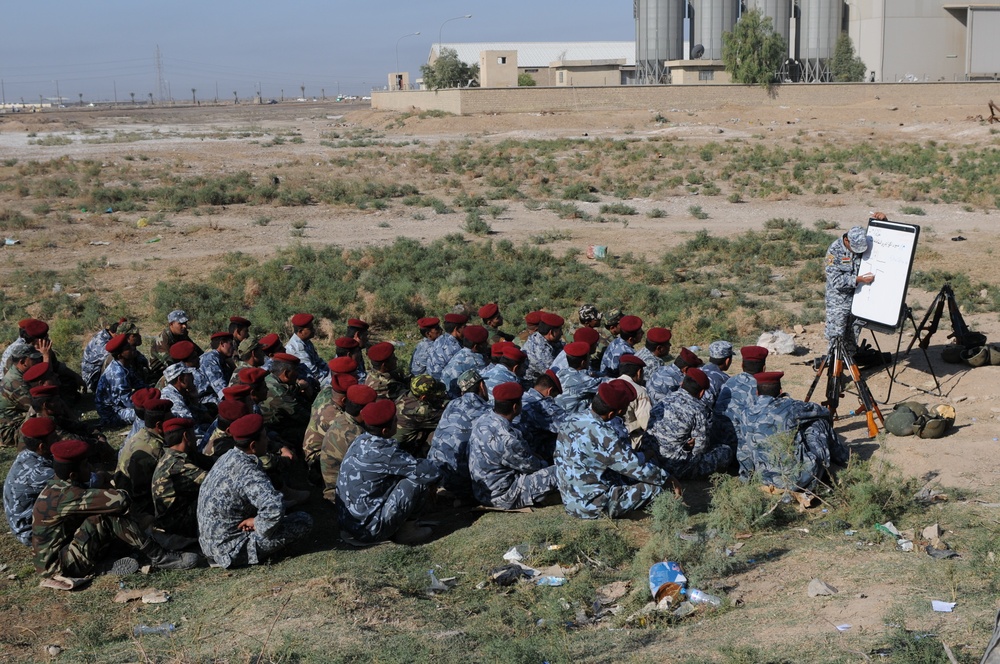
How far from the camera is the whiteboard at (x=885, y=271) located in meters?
9.84

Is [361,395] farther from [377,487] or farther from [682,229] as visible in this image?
[682,229]

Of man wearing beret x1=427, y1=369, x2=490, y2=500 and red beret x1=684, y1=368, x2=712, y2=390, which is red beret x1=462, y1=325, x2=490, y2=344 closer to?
man wearing beret x1=427, y1=369, x2=490, y2=500

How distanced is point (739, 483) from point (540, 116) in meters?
51.6

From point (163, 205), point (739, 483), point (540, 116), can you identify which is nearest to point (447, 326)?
point (739, 483)

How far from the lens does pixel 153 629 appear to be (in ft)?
19.6

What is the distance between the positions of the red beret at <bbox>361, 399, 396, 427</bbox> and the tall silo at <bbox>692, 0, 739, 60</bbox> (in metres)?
71.4

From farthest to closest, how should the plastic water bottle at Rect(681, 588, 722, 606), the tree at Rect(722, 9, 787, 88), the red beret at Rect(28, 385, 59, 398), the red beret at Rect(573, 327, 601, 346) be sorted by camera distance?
the tree at Rect(722, 9, 787, 88)
the red beret at Rect(573, 327, 601, 346)
the red beret at Rect(28, 385, 59, 398)
the plastic water bottle at Rect(681, 588, 722, 606)

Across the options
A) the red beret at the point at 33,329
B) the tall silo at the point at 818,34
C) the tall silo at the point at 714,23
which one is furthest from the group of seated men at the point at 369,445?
the tall silo at the point at 714,23

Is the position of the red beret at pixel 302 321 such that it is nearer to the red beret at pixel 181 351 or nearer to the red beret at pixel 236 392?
the red beret at pixel 181 351

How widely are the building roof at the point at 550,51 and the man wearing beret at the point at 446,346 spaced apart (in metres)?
90.7

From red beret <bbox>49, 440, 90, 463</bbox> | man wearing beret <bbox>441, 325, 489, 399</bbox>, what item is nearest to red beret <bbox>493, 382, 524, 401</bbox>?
man wearing beret <bbox>441, 325, 489, 399</bbox>

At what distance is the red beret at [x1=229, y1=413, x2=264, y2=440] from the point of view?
6.68m

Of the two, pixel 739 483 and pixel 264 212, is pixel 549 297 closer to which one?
pixel 739 483

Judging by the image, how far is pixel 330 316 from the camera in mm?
14883
